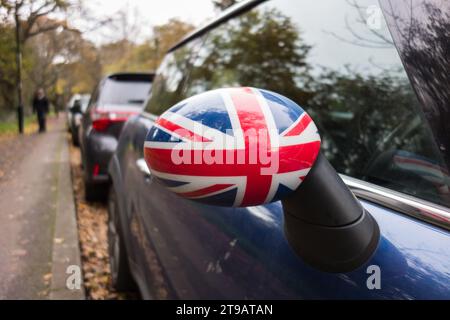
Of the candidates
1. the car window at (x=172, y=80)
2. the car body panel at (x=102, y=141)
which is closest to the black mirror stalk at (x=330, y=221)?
the car window at (x=172, y=80)

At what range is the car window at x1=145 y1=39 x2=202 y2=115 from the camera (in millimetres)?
2705

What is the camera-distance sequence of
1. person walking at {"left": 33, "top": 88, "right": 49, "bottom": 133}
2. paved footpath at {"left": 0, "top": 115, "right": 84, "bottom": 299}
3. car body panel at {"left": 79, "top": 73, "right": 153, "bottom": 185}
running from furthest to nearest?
car body panel at {"left": 79, "top": 73, "right": 153, "bottom": 185} → person walking at {"left": 33, "top": 88, "right": 49, "bottom": 133} → paved footpath at {"left": 0, "top": 115, "right": 84, "bottom": 299}

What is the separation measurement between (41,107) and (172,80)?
113cm

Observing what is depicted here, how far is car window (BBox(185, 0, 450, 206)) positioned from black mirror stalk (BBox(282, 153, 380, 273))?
0.31 meters

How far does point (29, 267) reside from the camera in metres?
1.63

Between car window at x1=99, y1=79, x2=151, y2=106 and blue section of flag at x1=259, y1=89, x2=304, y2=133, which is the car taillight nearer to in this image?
car window at x1=99, y1=79, x2=151, y2=106

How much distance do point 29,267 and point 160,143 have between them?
107cm

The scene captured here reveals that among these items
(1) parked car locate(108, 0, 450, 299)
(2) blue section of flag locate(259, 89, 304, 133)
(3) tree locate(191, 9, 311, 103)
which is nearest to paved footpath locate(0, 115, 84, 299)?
(1) parked car locate(108, 0, 450, 299)

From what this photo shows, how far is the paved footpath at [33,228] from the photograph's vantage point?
1.36 m

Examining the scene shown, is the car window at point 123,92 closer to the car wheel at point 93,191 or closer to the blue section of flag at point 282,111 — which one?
the car wheel at point 93,191

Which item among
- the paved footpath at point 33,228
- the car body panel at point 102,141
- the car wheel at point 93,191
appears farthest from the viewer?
the car wheel at point 93,191

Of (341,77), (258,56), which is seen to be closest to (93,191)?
(258,56)

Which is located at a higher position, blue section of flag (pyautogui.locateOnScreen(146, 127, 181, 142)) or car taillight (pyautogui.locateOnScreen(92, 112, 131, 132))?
blue section of flag (pyautogui.locateOnScreen(146, 127, 181, 142))
